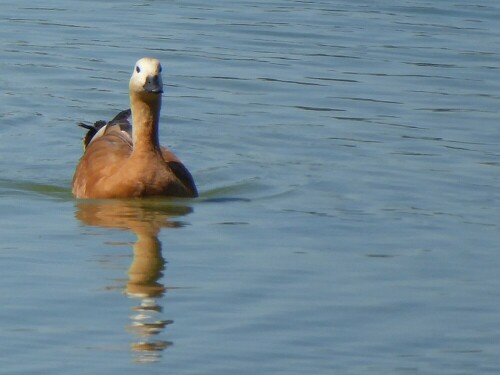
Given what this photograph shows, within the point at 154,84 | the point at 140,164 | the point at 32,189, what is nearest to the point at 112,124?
the point at 32,189

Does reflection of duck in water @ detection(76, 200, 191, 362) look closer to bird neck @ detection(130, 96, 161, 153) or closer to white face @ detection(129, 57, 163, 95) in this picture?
bird neck @ detection(130, 96, 161, 153)

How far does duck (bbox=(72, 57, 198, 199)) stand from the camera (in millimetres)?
12836

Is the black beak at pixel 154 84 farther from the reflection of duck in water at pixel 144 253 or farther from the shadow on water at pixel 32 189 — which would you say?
the shadow on water at pixel 32 189

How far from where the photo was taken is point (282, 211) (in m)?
12.4

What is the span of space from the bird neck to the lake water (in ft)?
2.04

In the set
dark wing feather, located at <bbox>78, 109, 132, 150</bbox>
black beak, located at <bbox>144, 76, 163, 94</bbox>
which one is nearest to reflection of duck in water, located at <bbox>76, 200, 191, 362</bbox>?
black beak, located at <bbox>144, 76, 163, 94</bbox>

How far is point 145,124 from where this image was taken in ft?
43.5

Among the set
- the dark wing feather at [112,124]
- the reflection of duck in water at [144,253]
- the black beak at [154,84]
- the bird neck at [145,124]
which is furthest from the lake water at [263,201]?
the black beak at [154,84]

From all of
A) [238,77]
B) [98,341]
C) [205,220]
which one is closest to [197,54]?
[238,77]

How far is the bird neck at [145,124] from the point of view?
13.2 meters

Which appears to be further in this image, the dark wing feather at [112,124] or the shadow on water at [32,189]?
the dark wing feather at [112,124]

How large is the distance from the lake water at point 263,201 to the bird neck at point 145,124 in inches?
24.5

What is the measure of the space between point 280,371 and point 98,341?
108 cm

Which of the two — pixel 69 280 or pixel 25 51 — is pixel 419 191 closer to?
pixel 69 280
